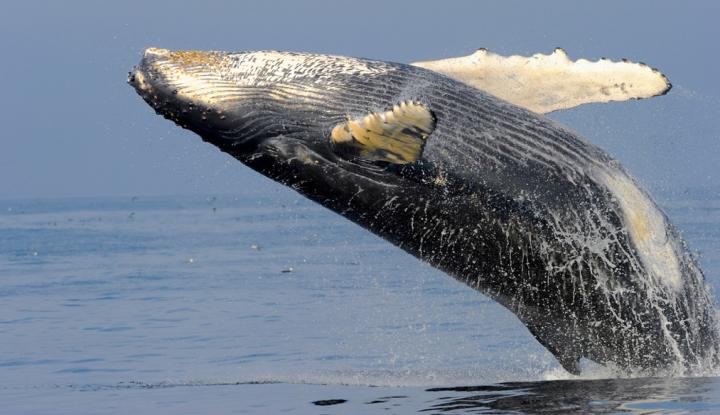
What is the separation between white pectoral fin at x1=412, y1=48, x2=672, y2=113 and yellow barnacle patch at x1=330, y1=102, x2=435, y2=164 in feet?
7.16

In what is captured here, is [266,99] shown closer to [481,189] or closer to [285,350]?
[481,189]

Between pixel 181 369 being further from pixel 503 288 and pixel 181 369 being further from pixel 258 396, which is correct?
pixel 503 288

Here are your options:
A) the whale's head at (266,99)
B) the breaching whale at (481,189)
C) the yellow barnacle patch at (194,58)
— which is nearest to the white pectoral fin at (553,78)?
the breaching whale at (481,189)

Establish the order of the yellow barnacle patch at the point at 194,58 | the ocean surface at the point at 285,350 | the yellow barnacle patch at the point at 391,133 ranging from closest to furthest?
the yellow barnacle patch at the point at 391,133
the ocean surface at the point at 285,350
the yellow barnacle patch at the point at 194,58

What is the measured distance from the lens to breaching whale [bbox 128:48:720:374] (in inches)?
428

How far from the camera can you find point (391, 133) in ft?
32.5

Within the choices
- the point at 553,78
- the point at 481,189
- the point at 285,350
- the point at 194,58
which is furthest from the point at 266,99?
the point at 285,350

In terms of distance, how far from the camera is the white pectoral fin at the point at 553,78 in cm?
1215

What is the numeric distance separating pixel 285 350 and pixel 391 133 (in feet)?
26.0

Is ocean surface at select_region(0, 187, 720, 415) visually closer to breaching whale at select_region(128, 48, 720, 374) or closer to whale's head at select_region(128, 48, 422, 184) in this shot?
breaching whale at select_region(128, 48, 720, 374)

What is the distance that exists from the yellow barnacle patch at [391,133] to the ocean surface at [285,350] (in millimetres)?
2310

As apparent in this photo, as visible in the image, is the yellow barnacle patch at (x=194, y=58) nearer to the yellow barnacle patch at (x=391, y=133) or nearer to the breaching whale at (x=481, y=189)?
the breaching whale at (x=481, y=189)

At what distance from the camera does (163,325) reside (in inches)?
856

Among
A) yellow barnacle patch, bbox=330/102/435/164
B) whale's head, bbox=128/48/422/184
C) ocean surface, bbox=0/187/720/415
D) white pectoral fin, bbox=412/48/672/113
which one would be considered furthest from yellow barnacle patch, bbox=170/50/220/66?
ocean surface, bbox=0/187/720/415
